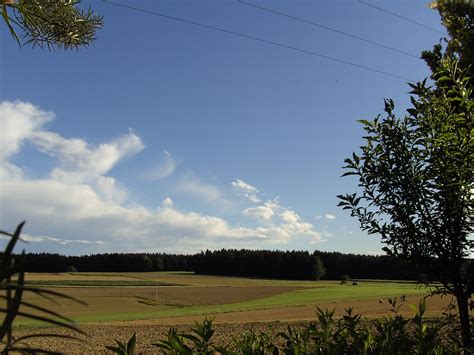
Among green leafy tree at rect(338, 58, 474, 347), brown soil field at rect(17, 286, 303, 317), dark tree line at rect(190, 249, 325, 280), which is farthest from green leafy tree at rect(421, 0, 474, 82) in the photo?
dark tree line at rect(190, 249, 325, 280)

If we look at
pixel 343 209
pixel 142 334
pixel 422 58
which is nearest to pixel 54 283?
pixel 142 334

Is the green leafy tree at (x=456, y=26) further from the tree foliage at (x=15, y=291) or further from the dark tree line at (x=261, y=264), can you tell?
the dark tree line at (x=261, y=264)

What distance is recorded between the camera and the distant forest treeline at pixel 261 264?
94.4m

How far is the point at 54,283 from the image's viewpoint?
195ft

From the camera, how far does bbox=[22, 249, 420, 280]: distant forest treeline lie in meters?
94.4

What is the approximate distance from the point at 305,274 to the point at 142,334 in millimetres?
78508

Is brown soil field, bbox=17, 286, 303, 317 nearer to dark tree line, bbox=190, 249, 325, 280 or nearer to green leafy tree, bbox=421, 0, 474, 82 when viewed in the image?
green leafy tree, bbox=421, 0, 474, 82

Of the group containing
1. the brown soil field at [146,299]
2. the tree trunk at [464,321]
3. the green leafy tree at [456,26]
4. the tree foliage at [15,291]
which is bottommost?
the brown soil field at [146,299]

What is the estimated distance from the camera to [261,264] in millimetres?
97375

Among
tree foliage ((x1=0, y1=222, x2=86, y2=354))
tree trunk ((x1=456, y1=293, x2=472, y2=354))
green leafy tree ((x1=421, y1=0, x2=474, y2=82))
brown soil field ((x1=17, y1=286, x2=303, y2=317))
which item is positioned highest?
green leafy tree ((x1=421, y1=0, x2=474, y2=82))

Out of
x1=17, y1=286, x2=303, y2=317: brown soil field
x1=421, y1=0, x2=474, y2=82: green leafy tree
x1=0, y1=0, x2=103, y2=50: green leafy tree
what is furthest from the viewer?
x1=17, y1=286, x2=303, y2=317: brown soil field

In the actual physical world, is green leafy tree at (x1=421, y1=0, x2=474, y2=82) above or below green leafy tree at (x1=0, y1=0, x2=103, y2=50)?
above

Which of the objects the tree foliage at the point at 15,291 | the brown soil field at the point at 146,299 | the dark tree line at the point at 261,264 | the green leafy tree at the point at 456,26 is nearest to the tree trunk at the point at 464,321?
the tree foliage at the point at 15,291

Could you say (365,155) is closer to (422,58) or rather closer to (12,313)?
(12,313)
